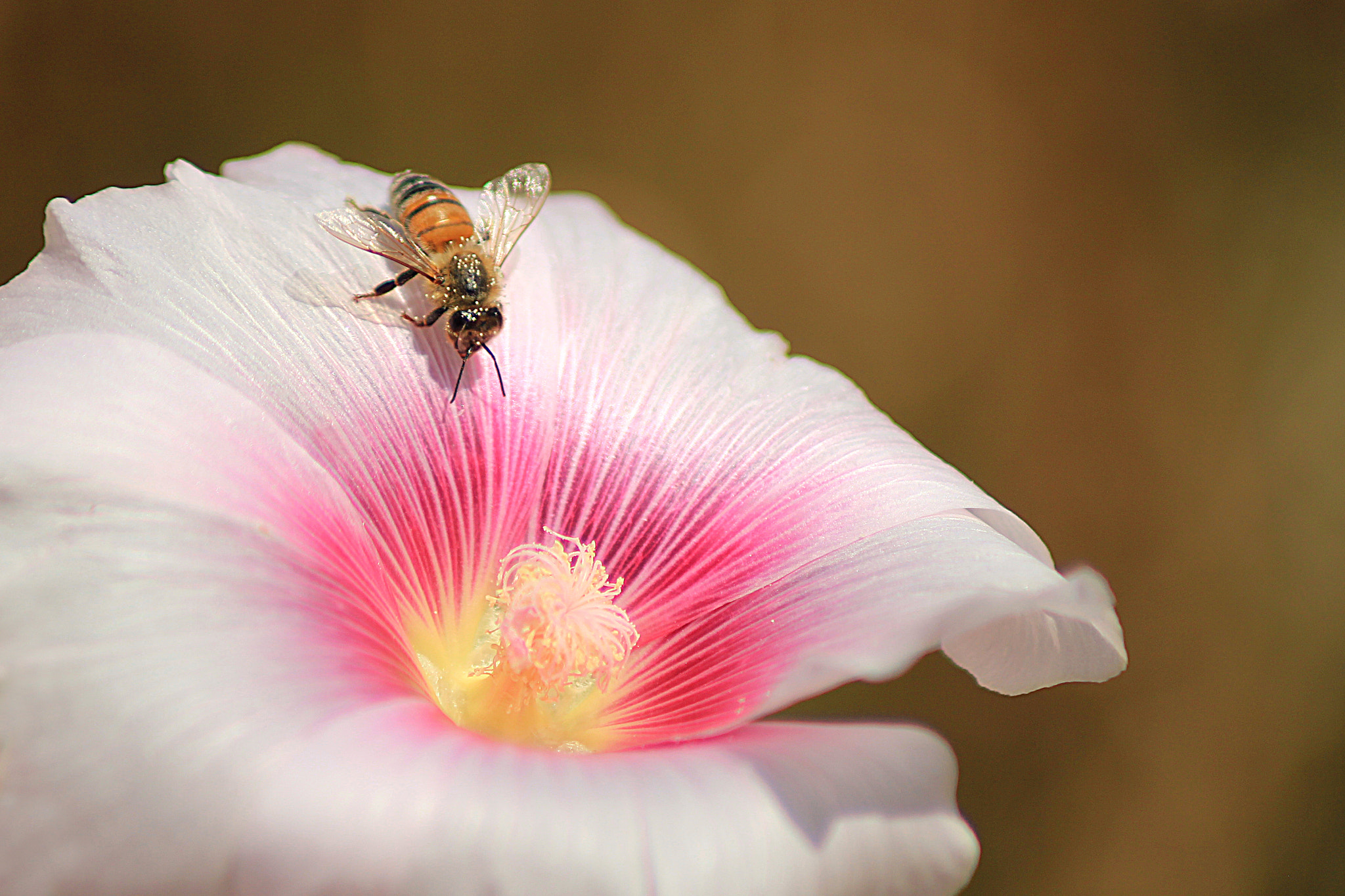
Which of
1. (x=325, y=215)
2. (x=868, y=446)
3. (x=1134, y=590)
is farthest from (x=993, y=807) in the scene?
(x=325, y=215)

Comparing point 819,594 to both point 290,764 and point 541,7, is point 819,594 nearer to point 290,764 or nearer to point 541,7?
point 290,764

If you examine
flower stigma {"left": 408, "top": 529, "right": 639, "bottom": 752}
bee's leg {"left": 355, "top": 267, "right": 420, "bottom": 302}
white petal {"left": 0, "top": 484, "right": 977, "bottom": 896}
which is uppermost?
bee's leg {"left": 355, "top": 267, "right": 420, "bottom": 302}

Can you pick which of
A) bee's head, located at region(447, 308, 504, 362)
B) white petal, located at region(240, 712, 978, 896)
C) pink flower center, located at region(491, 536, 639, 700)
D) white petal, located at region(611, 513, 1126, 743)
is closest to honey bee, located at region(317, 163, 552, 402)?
bee's head, located at region(447, 308, 504, 362)

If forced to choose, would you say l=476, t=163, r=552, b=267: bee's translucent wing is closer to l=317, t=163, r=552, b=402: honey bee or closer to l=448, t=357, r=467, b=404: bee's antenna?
l=317, t=163, r=552, b=402: honey bee

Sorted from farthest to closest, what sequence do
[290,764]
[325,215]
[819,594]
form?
1. [325,215]
2. [819,594]
3. [290,764]

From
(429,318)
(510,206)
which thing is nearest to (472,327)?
(429,318)

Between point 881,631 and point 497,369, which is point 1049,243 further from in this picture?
point 881,631

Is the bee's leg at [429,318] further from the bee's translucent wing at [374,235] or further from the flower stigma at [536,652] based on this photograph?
the flower stigma at [536,652]
